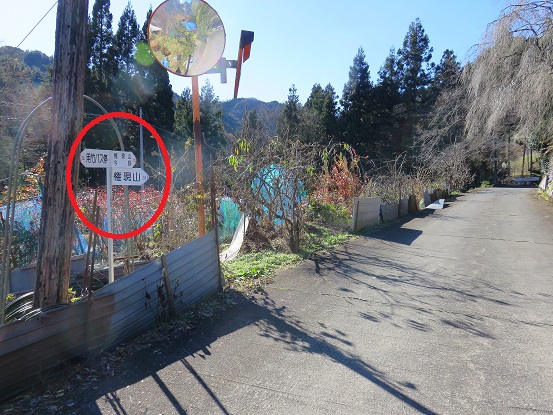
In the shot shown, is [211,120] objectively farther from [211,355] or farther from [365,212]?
[211,355]

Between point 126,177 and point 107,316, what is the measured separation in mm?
1319

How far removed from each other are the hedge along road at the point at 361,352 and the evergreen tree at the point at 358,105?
3412 cm

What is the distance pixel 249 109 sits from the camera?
138 feet

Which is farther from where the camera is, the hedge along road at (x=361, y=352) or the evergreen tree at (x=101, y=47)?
the evergreen tree at (x=101, y=47)

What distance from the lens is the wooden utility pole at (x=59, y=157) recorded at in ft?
11.8

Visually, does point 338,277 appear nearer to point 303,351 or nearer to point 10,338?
point 303,351

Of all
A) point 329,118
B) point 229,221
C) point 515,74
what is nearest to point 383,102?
point 329,118

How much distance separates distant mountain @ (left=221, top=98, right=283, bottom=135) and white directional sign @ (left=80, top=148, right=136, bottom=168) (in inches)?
984

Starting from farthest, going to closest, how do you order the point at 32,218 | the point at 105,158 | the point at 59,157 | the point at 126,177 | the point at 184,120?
the point at 184,120
the point at 32,218
the point at 126,177
the point at 105,158
the point at 59,157

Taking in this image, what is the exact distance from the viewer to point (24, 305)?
12.9 feet

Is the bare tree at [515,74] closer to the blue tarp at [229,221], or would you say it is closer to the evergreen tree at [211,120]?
the blue tarp at [229,221]

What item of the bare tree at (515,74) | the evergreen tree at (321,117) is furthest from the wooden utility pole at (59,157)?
the evergreen tree at (321,117)

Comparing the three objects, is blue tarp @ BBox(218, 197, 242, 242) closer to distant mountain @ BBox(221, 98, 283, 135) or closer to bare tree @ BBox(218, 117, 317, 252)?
bare tree @ BBox(218, 117, 317, 252)

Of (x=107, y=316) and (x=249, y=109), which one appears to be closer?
(x=107, y=316)
